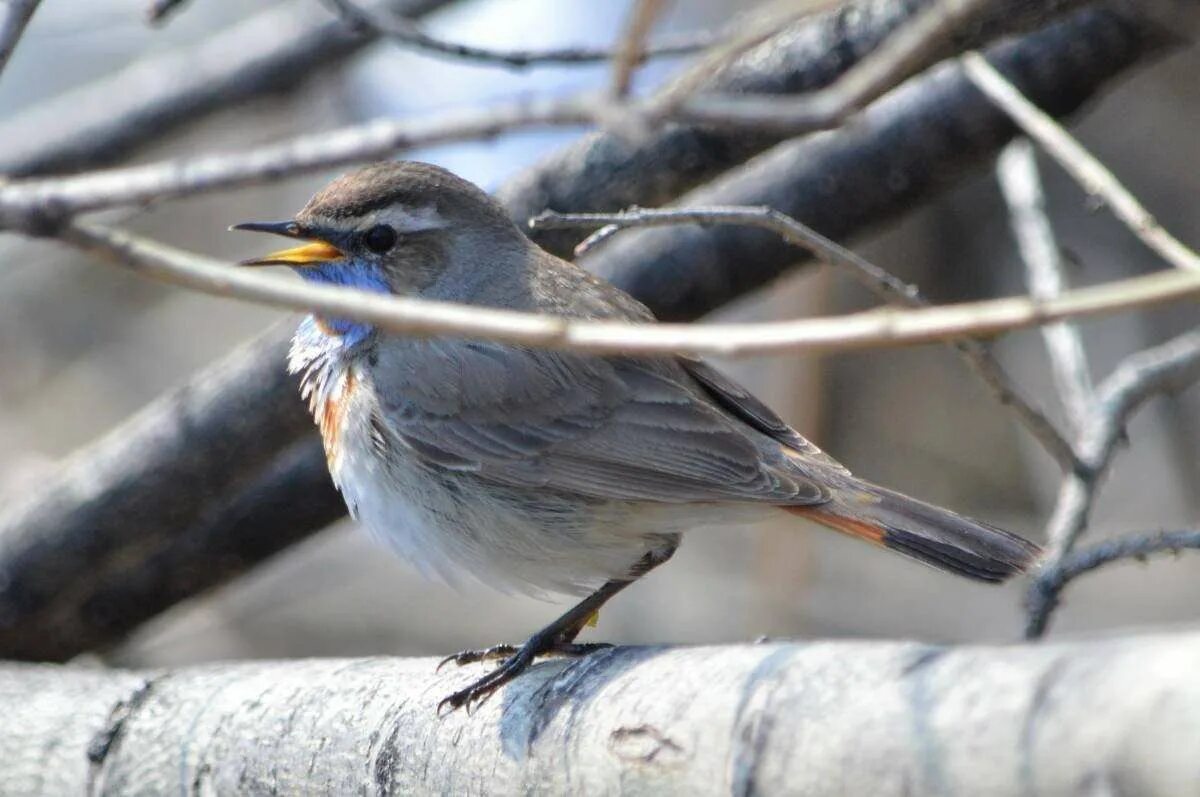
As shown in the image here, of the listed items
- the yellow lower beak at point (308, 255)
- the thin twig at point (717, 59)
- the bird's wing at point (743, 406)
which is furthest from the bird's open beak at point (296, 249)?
the thin twig at point (717, 59)

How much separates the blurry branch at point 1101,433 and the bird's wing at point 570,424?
69cm

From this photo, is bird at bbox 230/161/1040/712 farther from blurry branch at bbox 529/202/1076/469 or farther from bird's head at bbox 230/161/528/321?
blurry branch at bbox 529/202/1076/469

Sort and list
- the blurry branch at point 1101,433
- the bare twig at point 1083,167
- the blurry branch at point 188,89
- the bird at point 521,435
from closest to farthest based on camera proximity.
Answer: the bare twig at point 1083,167 < the blurry branch at point 1101,433 < the bird at point 521,435 < the blurry branch at point 188,89

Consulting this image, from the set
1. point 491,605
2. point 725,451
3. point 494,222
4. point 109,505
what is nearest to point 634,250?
point 494,222

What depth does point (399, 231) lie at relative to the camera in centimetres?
464

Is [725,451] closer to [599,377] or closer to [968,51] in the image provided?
[599,377]

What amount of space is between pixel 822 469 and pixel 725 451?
31 centimetres

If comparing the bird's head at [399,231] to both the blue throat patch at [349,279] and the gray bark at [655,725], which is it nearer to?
the blue throat patch at [349,279]

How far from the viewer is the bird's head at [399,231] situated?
14.9 feet

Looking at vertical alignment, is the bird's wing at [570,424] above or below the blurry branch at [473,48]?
below

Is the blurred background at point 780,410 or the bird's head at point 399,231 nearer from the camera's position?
the bird's head at point 399,231

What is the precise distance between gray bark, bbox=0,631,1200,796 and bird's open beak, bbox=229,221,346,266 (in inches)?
50.7

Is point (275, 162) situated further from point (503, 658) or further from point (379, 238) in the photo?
point (379, 238)

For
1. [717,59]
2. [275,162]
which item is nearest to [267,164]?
[275,162]
